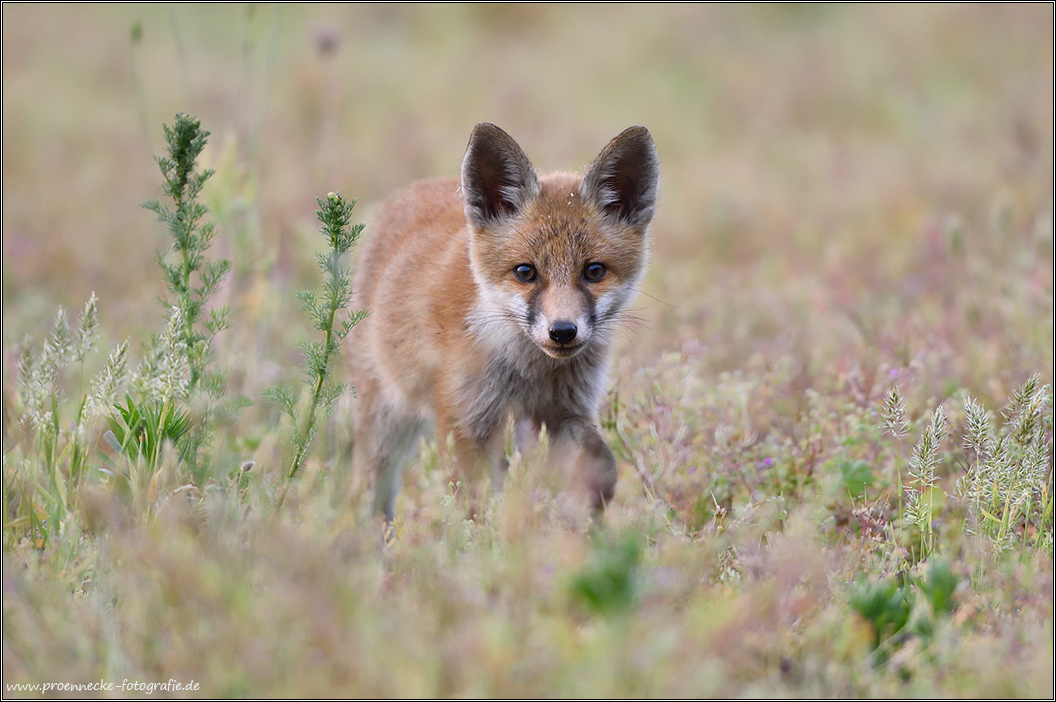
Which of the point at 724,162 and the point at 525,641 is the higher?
the point at 724,162

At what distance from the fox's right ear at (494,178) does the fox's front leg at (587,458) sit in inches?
36.4

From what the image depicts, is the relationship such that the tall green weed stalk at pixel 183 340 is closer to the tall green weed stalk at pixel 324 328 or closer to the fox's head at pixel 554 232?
the tall green weed stalk at pixel 324 328

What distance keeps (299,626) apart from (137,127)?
33.1 feet

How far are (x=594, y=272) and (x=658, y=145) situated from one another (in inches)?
287

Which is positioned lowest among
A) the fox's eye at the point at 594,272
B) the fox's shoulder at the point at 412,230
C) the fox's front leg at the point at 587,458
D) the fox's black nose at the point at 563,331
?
the fox's front leg at the point at 587,458

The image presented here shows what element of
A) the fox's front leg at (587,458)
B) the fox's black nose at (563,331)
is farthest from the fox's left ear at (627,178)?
the fox's front leg at (587,458)

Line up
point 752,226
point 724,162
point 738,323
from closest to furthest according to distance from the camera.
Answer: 1. point 738,323
2. point 752,226
3. point 724,162

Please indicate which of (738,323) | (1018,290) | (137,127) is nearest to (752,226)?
(738,323)

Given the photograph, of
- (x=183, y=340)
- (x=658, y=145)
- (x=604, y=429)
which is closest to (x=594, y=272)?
(x=604, y=429)

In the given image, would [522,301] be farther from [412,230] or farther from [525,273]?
[412,230]

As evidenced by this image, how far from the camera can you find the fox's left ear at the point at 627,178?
399 cm

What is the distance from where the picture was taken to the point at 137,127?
1098 centimetres

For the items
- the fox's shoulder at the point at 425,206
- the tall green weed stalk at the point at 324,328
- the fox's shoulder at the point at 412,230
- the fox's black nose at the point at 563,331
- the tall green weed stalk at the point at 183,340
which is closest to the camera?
the tall green weed stalk at the point at 324,328

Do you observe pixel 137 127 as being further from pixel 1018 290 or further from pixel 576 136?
pixel 1018 290
